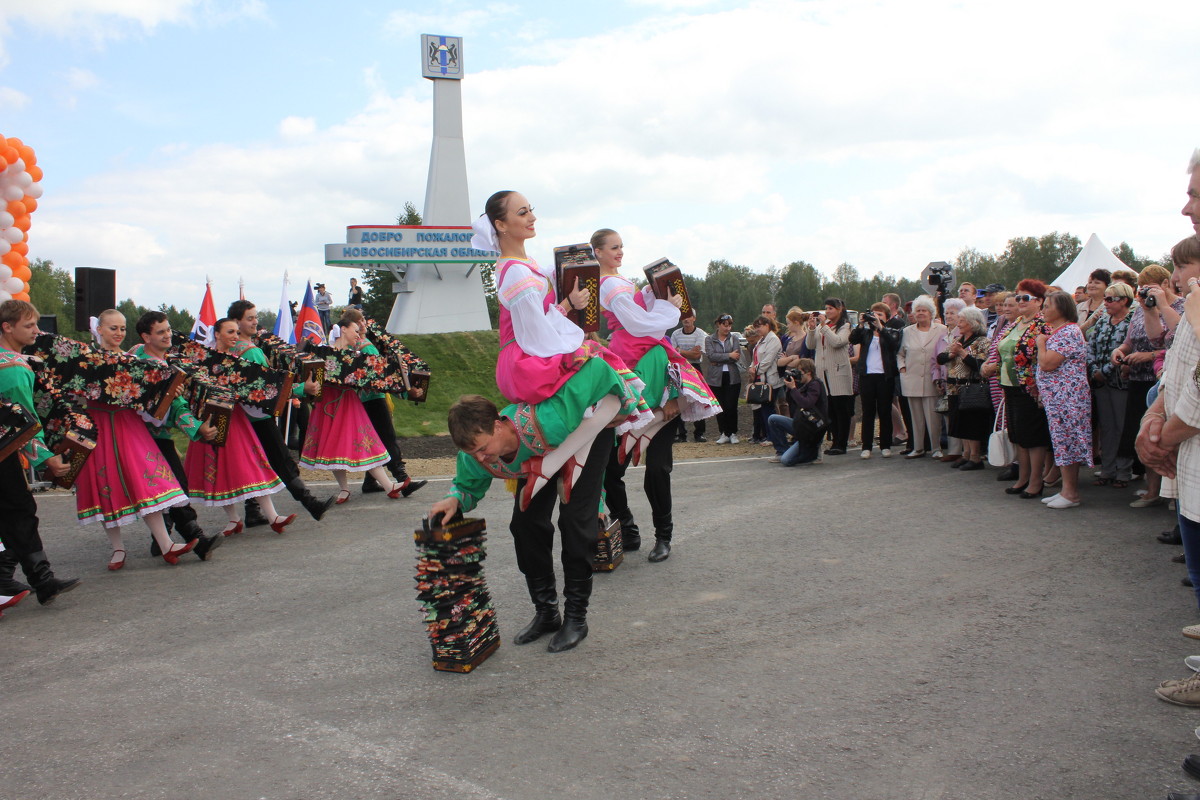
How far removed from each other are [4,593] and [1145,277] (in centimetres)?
942

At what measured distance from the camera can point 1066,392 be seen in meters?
7.49

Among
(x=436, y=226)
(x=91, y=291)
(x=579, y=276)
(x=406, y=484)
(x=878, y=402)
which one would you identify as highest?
(x=436, y=226)

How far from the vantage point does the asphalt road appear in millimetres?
3188

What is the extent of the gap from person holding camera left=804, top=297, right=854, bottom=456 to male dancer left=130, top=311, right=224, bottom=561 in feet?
24.4

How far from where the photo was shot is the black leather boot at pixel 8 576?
5.57m

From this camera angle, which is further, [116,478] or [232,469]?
[232,469]

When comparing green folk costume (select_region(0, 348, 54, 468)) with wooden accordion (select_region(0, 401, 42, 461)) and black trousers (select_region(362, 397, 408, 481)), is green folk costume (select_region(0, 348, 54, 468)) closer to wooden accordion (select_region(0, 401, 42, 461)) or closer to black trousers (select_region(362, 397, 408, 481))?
wooden accordion (select_region(0, 401, 42, 461))

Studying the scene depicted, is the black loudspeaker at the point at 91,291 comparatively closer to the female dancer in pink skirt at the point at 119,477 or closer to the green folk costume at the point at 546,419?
the female dancer in pink skirt at the point at 119,477

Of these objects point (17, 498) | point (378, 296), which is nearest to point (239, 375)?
point (17, 498)

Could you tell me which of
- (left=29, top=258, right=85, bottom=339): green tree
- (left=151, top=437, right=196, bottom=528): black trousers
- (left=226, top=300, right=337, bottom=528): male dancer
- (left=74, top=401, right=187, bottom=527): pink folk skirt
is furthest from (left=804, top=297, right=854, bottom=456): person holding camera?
(left=29, top=258, right=85, bottom=339): green tree

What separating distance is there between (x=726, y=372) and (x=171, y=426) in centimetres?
851

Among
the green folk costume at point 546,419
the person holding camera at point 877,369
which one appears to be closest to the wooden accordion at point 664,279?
the green folk costume at point 546,419

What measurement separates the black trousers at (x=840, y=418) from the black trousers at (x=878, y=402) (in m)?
0.28

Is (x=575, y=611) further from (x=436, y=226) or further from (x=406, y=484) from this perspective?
(x=436, y=226)
